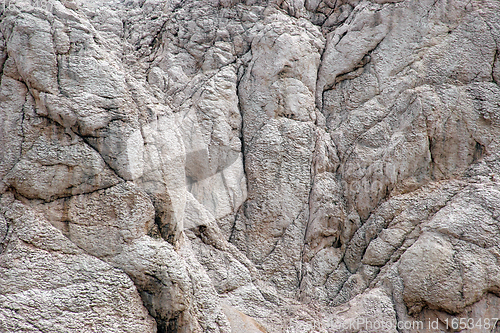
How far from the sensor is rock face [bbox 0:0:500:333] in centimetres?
719

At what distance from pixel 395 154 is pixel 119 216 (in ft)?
18.6

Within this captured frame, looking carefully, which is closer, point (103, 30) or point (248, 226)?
point (248, 226)

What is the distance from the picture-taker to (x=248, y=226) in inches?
393

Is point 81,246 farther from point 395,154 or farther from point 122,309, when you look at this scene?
point 395,154

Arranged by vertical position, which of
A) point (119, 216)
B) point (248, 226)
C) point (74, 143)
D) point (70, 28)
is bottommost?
point (248, 226)

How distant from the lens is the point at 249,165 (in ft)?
33.5

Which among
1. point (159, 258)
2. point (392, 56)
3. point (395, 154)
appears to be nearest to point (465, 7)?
point (392, 56)

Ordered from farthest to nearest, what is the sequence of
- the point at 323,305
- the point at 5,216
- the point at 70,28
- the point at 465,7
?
the point at 465,7 → the point at 323,305 → the point at 70,28 → the point at 5,216

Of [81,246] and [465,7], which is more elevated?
[465,7]

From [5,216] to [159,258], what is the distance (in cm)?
234

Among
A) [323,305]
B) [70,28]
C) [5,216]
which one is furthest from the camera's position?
[323,305]

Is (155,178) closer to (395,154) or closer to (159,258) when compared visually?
(159,258)

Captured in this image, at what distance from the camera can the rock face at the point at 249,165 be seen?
7188 mm

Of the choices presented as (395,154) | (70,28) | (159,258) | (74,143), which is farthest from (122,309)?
(395,154)
